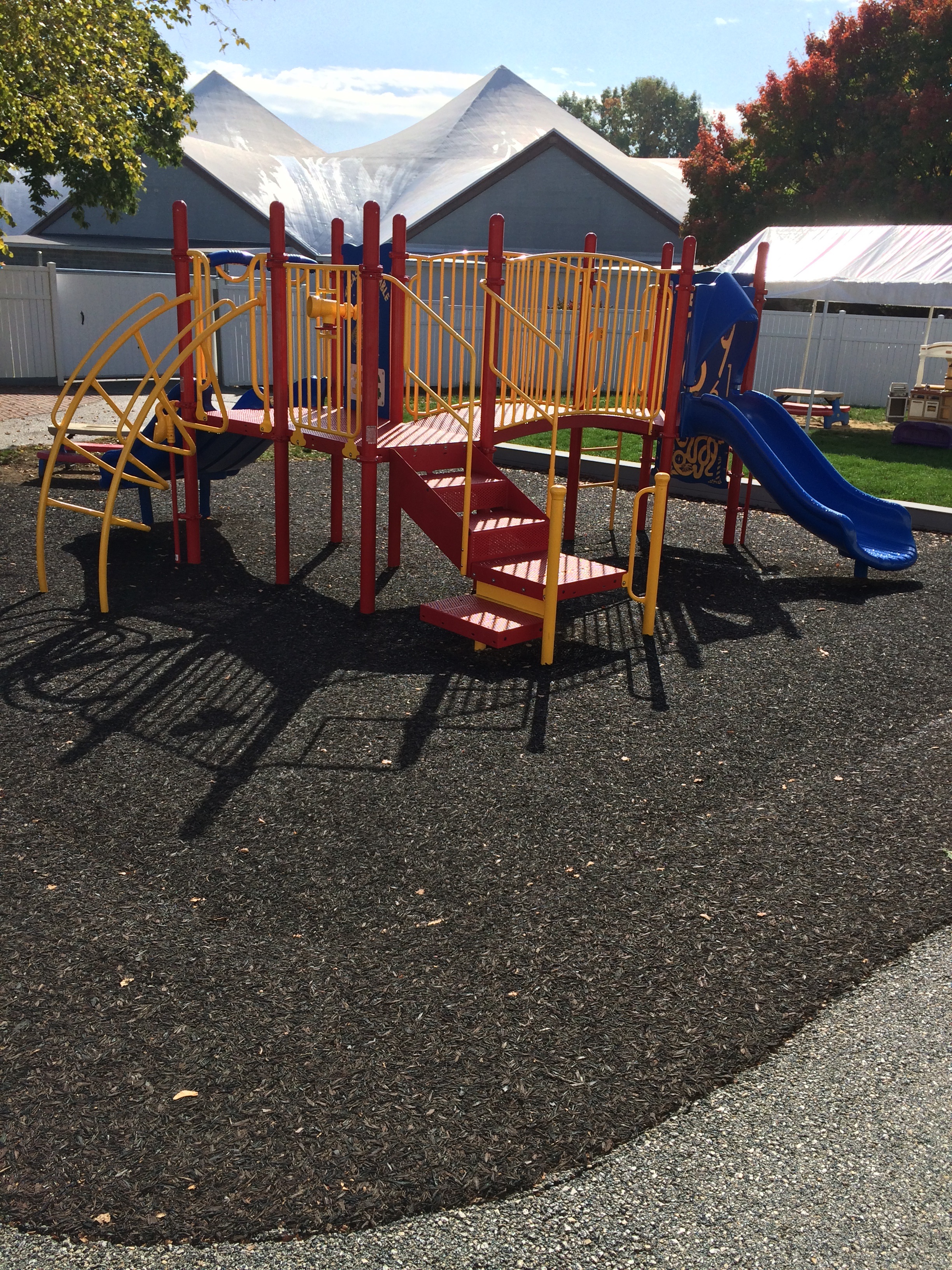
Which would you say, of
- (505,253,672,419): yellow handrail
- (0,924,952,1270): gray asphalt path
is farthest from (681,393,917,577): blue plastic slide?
(0,924,952,1270): gray asphalt path

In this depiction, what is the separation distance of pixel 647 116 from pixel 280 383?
83.6 metres

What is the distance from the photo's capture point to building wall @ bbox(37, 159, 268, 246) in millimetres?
27109

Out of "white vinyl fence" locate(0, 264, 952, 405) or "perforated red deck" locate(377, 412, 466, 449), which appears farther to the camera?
"white vinyl fence" locate(0, 264, 952, 405)

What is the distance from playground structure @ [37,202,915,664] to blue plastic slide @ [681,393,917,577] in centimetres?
2

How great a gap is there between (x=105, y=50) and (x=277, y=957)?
12120mm

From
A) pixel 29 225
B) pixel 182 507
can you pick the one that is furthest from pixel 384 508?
pixel 29 225

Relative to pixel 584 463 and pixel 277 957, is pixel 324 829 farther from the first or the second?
pixel 584 463

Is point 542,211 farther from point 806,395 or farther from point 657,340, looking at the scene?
point 657,340

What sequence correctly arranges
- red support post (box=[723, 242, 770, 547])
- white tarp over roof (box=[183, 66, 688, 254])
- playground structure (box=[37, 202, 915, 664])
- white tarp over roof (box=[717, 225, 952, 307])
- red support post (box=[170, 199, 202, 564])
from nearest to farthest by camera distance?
playground structure (box=[37, 202, 915, 664]) < red support post (box=[170, 199, 202, 564]) < red support post (box=[723, 242, 770, 547]) < white tarp over roof (box=[717, 225, 952, 307]) < white tarp over roof (box=[183, 66, 688, 254])

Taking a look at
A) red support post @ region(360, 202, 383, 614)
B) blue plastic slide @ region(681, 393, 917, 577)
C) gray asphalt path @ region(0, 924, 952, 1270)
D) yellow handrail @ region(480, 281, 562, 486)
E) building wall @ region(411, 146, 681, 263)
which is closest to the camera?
gray asphalt path @ region(0, 924, 952, 1270)

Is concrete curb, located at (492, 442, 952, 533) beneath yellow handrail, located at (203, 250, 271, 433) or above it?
beneath

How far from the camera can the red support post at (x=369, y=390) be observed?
6.81 metres

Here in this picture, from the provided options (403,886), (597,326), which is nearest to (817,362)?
(597,326)

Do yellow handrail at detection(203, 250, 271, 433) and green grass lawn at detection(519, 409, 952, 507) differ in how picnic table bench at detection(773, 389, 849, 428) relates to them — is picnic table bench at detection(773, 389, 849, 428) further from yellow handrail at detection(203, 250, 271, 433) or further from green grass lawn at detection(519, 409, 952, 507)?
yellow handrail at detection(203, 250, 271, 433)
